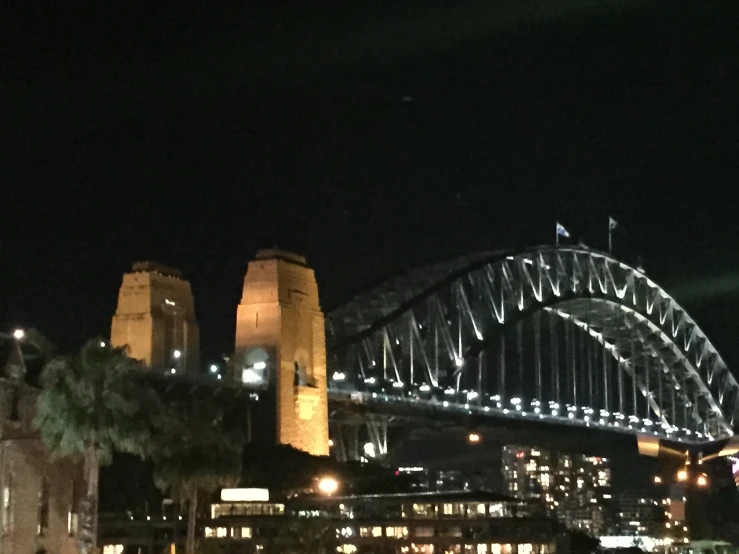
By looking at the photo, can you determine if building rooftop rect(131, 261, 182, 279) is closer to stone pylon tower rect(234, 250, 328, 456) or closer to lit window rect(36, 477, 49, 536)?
stone pylon tower rect(234, 250, 328, 456)

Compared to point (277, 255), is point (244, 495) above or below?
below

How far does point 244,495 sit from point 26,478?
36.2 meters

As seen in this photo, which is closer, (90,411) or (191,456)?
(90,411)

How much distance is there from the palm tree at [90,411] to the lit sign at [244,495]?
31.1m

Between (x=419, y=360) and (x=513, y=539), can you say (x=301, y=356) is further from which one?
(x=419, y=360)

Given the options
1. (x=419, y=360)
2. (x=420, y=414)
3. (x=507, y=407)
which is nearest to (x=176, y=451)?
(x=420, y=414)

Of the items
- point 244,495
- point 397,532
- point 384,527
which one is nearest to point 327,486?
point 244,495

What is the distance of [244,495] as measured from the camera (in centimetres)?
9256

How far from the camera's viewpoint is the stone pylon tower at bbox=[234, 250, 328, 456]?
366 feet

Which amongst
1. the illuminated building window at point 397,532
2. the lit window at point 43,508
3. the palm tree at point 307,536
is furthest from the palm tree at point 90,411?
the illuminated building window at point 397,532

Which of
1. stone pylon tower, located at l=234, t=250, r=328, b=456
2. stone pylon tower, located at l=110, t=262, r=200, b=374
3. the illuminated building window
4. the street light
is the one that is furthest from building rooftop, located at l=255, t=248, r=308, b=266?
the illuminated building window

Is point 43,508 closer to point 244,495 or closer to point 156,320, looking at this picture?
point 244,495

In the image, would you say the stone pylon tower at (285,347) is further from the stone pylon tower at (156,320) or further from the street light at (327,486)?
the street light at (327,486)

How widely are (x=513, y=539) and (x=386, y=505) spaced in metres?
9.54
